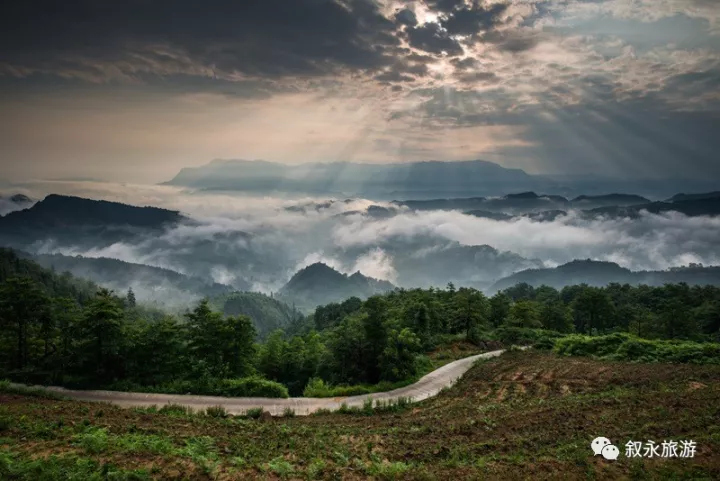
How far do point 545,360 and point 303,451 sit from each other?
21948 millimetres

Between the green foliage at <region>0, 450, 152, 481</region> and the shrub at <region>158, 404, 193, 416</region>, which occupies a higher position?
the green foliage at <region>0, 450, 152, 481</region>

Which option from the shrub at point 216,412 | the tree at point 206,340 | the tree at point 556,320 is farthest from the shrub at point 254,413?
the tree at point 556,320

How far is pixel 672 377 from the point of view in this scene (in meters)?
19.2

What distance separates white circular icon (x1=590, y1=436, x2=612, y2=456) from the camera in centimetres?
1134

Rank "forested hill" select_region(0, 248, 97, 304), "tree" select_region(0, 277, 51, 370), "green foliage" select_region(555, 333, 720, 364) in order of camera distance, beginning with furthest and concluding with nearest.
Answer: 1. "forested hill" select_region(0, 248, 97, 304)
2. "tree" select_region(0, 277, 51, 370)
3. "green foliage" select_region(555, 333, 720, 364)

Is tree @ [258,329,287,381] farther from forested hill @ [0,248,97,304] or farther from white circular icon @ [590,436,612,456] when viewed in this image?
forested hill @ [0,248,97,304]

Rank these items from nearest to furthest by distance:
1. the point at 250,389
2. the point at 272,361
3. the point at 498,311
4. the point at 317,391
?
the point at 250,389, the point at 317,391, the point at 272,361, the point at 498,311

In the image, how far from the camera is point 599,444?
38.0ft

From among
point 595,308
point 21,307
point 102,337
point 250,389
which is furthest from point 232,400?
point 595,308

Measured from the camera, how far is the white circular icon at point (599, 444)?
11343 mm

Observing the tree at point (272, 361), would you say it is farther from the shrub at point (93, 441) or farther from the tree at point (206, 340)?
the shrub at point (93, 441)

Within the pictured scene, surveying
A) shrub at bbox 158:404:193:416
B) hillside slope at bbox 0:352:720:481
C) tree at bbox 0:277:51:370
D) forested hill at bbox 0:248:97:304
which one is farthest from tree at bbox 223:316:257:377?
forested hill at bbox 0:248:97:304

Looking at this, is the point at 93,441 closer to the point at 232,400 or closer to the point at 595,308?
the point at 232,400

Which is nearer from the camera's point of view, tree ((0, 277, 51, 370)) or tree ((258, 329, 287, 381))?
tree ((0, 277, 51, 370))
